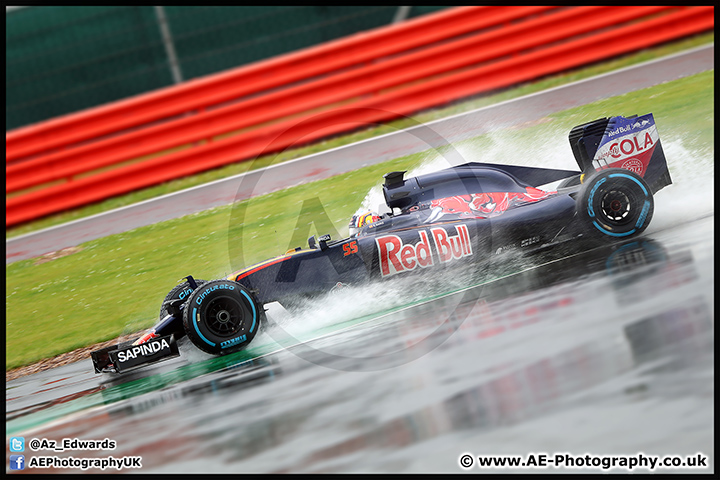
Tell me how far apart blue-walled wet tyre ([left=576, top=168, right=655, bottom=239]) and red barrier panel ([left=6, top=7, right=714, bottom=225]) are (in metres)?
4.98

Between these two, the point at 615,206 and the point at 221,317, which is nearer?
the point at 221,317

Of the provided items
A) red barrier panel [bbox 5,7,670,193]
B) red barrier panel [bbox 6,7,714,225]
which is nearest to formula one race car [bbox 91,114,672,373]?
red barrier panel [bbox 6,7,714,225]

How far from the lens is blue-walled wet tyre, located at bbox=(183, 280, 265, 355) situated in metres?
4.72

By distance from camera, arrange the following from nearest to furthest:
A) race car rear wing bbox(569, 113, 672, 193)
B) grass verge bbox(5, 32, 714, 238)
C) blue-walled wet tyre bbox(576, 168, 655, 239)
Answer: blue-walled wet tyre bbox(576, 168, 655, 239) < race car rear wing bbox(569, 113, 672, 193) < grass verge bbox(5, 32, 714, 238)

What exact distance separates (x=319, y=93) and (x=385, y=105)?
2.99 feet

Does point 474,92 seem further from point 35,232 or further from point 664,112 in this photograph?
point 35,232

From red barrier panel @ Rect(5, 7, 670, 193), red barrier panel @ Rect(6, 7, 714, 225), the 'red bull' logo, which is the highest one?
red barrier panel @ Rect(5, 7, 670, 193)

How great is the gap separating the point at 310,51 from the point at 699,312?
7473 mm

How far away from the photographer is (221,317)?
15.8 feet

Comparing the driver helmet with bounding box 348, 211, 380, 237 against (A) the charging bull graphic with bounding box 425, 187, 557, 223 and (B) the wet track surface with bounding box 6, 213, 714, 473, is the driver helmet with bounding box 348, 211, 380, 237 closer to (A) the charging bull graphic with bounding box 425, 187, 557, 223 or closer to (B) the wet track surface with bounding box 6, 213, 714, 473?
(A) the charging bull graphic with bounding box 425, 187, 557, 223

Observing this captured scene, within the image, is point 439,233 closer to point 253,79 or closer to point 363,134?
point 363,134

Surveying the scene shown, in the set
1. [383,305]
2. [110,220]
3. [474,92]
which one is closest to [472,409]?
[383,305]

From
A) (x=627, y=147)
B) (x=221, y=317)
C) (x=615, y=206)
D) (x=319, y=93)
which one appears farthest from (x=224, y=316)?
(x=319, y=93)

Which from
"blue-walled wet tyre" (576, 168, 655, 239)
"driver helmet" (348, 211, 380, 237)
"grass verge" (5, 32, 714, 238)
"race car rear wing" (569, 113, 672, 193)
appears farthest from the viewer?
"grass verge" (5, 32, 714, 238)
